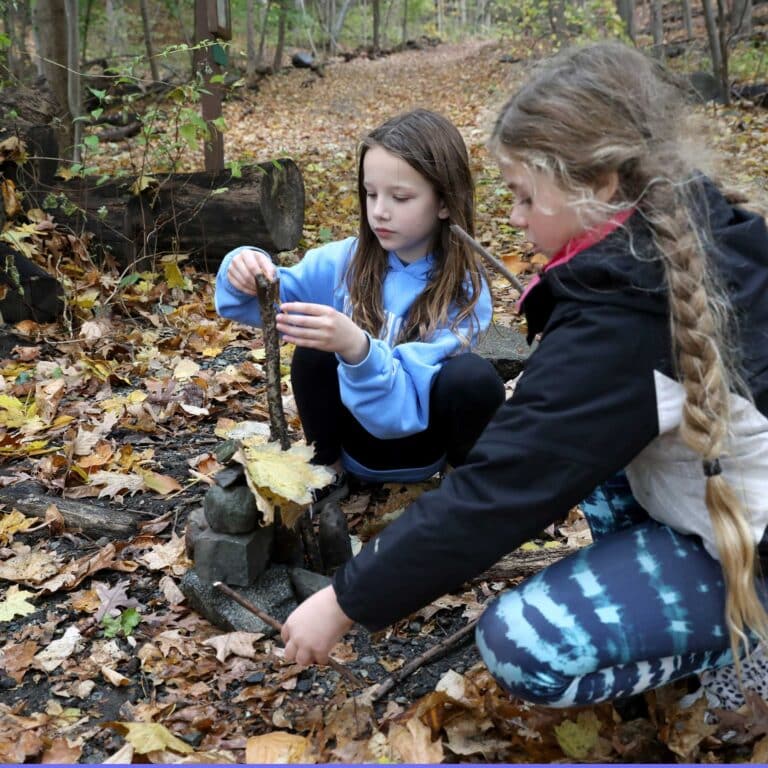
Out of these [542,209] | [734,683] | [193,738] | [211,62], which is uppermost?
[211,62]

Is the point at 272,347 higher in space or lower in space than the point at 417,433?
higher

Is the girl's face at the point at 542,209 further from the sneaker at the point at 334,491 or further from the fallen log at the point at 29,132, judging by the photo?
the fallen log at the point at 29,132

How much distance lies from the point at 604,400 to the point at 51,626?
5.20 ft

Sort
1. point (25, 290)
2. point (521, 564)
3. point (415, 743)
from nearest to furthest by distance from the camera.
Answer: point (415, 743)
point (521, 564)
point (25, 290)

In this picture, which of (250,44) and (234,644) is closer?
(234,644)

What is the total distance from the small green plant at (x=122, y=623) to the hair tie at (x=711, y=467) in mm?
1497

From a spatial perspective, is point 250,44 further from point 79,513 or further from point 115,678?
point 115,678

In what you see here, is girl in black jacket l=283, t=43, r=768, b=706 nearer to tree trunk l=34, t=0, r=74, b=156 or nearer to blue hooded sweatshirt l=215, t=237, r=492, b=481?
blue hooded sweatshirt l=215, t=237, r=492, b=481

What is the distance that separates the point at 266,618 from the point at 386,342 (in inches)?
34.7

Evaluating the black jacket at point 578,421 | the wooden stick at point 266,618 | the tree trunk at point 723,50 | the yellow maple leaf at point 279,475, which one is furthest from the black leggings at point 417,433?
the tree trunk at point 723,50

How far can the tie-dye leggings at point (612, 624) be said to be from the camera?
148 cm

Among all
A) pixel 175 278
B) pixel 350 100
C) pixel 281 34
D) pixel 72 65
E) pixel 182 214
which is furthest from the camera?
pixel 281 34

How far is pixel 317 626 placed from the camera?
150 centimetres

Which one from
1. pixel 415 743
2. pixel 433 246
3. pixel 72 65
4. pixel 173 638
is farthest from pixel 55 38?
pixel 415 743
